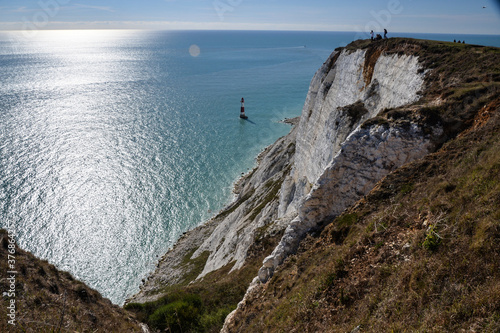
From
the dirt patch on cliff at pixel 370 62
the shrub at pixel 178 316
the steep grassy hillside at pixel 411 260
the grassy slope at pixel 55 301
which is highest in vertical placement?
the dirt patch on cliff at pixel 370 62

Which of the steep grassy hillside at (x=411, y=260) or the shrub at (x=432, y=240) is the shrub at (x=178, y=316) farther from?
the shrub at (x=432, y=240)

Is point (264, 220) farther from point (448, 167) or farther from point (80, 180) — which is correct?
point (80, 180)

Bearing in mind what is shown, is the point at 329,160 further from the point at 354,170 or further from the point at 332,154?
the point at 354,170

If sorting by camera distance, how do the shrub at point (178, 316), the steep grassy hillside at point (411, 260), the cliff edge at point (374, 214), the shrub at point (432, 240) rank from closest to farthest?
the steep grassy hillside at point (411, 260) → the shrub at point (432, 240) → the cliff edge at point (374, 214) → the shrub at point (178, 316)

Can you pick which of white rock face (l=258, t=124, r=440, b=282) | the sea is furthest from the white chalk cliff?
the sea

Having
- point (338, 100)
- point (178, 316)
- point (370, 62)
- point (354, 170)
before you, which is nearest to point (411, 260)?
point (354, 170)

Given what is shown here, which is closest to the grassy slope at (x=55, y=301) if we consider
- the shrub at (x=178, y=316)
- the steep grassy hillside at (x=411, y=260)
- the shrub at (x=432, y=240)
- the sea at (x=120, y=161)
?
the shrub at (x=178, y=316)

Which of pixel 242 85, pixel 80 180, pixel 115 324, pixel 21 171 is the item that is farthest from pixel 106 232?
pixel 242 85
